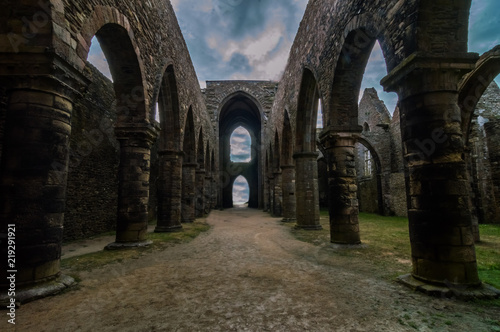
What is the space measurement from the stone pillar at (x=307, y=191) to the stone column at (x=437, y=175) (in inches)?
239

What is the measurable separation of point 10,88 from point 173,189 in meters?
6.37

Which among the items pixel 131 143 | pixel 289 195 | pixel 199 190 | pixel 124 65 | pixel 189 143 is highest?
pixel 124 65

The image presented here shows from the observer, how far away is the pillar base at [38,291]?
2.84m

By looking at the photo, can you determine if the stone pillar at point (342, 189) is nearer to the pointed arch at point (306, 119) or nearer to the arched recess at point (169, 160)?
the pointed arch at point (306, 119)

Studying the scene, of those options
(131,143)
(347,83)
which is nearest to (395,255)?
(347,83)

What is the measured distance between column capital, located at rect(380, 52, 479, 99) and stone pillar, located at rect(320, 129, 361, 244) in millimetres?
3002

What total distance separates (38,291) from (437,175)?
5.10 meters

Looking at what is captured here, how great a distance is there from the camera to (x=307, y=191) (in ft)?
31.7

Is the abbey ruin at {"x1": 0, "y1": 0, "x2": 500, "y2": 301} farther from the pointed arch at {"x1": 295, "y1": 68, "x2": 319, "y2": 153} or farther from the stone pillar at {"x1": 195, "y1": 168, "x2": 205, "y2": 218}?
the stone pillar at {"x1": 195, "y1": 168, "x2": 205, "y2": 218}

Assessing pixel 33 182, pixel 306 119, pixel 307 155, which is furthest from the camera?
pixel 306 119

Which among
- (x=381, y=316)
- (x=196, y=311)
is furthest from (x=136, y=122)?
(x=381, y=316)

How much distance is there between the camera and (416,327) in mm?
2342

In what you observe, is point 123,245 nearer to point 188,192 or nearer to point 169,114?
point 169,114

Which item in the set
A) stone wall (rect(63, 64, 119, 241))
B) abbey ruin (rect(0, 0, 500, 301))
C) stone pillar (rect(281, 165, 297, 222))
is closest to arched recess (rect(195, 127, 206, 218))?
abbey ruin (rect(0, 0, 500, 301))
